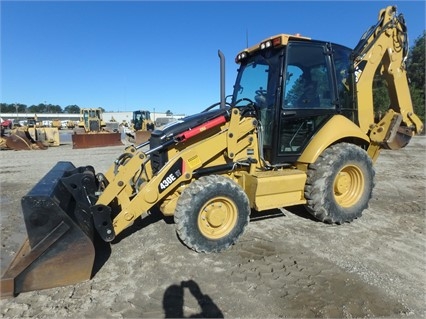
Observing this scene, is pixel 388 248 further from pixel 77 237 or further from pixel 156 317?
pixel 77 237

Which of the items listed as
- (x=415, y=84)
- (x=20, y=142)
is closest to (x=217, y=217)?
(x=20, y=142)

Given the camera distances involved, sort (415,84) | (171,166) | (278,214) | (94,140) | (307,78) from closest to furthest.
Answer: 1. (171,166)
2. (307,78)
3. (278,214)
4. (94,140)
5. (415,84)

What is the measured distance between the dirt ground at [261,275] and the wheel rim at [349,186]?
0.38 meters

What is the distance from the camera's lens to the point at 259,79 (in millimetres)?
4887

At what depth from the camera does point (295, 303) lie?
2.91 metres

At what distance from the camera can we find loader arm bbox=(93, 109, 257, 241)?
144 inches

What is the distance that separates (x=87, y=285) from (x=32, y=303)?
Answer: 0.49 m

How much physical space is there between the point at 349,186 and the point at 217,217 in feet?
7.89

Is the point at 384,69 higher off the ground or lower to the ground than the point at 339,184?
higher

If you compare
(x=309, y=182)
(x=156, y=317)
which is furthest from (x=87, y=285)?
(x=309, y=182)

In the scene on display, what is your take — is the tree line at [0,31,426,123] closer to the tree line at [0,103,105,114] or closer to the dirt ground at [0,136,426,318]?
the dirt ground at [0,136,426,318]

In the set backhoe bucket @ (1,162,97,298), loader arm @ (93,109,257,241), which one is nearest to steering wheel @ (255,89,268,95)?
loader arm @ (93,109,257,241)

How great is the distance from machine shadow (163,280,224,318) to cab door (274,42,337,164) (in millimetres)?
2303

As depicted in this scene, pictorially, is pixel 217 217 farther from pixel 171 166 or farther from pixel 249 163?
pixel 249 163
